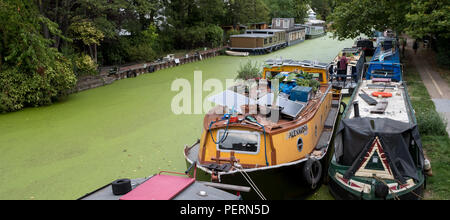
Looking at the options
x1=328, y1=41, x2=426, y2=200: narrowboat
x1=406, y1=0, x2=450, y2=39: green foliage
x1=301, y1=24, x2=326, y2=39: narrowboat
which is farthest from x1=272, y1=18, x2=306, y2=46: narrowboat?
x1=328, y1=41, x2=426, y2=200: narrowboat

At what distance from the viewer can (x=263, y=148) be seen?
728 cm

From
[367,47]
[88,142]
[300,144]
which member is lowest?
[88,142]

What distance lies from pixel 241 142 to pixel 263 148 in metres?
0.49

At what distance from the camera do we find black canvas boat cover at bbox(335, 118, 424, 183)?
23.2 ft

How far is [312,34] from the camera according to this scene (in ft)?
172

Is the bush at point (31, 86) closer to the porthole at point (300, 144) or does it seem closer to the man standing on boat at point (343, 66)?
the porthole at point (300, 144)

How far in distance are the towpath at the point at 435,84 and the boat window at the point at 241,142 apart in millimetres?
7255

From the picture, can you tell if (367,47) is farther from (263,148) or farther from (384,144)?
(263,148)

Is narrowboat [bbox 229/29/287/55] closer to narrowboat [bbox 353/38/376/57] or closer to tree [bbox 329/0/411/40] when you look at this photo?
narrowboat [bbox 353/38/376/57]

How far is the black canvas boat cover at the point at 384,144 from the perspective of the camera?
7070 mm

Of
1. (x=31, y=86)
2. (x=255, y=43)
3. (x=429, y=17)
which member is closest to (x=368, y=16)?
(x=429, y=17)

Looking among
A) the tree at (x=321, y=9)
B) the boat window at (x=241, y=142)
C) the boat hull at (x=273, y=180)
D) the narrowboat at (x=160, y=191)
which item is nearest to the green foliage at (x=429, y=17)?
the boat hull at (x=273, y=180)

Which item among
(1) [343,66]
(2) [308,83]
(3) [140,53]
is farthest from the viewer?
(3) [140,53]
